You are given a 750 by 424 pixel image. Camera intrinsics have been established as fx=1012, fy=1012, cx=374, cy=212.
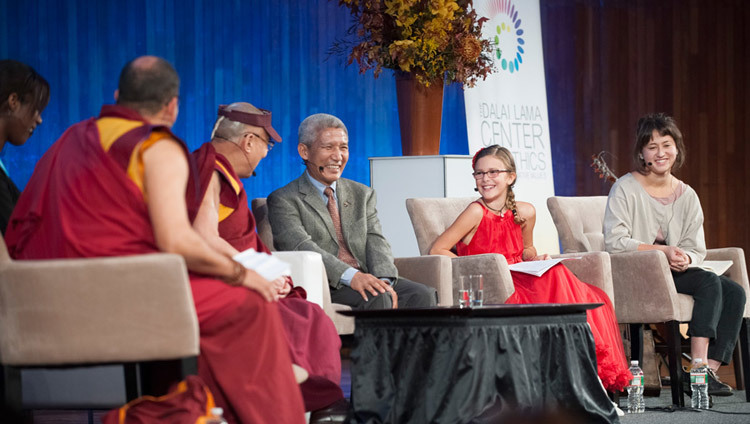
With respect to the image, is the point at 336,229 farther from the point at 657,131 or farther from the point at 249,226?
the point at 657,131

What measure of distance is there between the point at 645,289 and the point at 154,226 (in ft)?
9.15

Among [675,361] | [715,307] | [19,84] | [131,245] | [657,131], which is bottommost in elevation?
[675,361]

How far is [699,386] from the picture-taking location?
4328mm

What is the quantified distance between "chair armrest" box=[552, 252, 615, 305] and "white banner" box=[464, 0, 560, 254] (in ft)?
6.38

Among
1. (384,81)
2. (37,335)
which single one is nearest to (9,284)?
(37,335)

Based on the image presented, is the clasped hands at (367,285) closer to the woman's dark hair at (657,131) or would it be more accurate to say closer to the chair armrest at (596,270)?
the chair armrest at (596,270)

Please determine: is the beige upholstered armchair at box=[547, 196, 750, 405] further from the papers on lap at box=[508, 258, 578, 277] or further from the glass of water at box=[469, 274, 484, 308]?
the glass of water at box=[469, 274, 484, 308]

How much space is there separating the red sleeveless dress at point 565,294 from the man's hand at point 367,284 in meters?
0.56

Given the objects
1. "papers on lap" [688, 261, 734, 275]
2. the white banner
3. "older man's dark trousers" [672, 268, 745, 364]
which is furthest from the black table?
the white banner

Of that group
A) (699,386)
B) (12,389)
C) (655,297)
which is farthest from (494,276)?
(12,389)

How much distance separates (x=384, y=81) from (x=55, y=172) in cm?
492

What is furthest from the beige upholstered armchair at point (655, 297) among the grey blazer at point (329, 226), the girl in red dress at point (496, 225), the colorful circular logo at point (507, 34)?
the colorful circular logo at point (507, 34)

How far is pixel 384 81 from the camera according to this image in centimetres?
722

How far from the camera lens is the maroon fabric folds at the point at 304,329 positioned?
10.6 ft
